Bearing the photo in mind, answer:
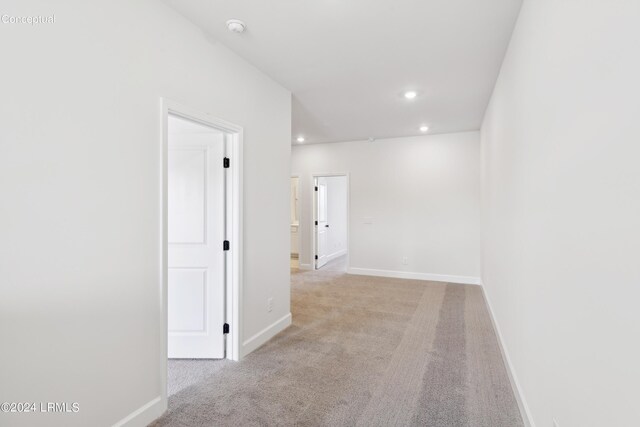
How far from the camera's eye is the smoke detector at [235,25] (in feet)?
7.69

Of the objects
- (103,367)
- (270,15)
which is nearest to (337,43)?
(270,15)

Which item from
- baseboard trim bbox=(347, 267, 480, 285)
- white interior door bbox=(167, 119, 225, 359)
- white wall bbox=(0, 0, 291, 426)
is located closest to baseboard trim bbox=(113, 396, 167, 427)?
white wall bbox=(0, 0, 291, 426)

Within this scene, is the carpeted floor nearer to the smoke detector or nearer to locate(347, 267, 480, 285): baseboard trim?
locate(347, 267, 480, 285): baseboard trim

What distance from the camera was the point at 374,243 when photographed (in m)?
6.51

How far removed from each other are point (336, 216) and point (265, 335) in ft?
18.9

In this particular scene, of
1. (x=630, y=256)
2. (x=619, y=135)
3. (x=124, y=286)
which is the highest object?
(x=619, y=135)

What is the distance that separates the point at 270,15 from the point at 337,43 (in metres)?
0.62

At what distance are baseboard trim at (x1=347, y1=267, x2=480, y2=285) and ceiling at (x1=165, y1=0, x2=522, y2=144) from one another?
299cm

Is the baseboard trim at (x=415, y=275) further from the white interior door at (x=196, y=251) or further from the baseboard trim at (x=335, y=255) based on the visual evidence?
the white interior door at (x=196, y=251)

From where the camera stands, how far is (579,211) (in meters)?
1.22

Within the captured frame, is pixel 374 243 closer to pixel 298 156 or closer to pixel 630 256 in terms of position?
pixel 298 156

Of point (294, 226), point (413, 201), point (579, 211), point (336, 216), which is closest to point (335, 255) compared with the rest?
point (336, 216)

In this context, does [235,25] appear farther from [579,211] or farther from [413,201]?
[413,201]

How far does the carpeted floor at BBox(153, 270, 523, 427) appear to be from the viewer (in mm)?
2113
